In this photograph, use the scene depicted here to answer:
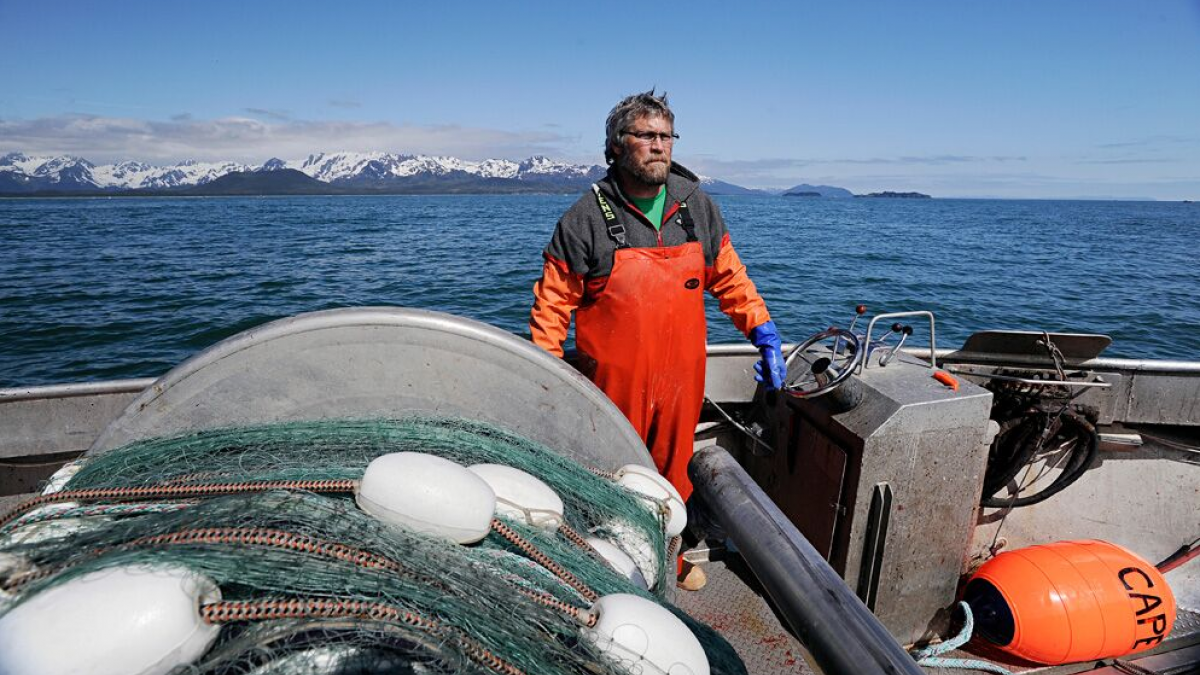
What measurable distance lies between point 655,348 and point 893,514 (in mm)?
1279

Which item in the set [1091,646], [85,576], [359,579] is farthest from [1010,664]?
[85,576]

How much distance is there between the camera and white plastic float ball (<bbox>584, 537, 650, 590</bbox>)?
1832 mm

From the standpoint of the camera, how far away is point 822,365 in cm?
304

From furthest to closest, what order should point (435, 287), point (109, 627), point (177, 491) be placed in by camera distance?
point (435, 287) < point (177, 491) < point (109, 627)

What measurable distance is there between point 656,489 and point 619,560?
1.28 ft

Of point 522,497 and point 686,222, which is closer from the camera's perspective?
point 522,497

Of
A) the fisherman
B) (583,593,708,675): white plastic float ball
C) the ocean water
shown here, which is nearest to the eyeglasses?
the fisherman

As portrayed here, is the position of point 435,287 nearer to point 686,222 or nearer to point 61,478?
point 686,222

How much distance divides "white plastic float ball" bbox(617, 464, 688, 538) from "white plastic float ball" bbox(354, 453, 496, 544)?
2.66 feet

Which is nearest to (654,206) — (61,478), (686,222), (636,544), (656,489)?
(686,222)

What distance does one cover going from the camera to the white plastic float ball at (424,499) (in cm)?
142

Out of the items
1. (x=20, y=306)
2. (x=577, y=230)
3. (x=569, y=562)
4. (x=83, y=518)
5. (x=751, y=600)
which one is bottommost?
(x=20, y=306)

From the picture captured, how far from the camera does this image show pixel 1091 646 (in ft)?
9.86

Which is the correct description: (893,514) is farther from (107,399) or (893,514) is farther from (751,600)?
(107,399)
